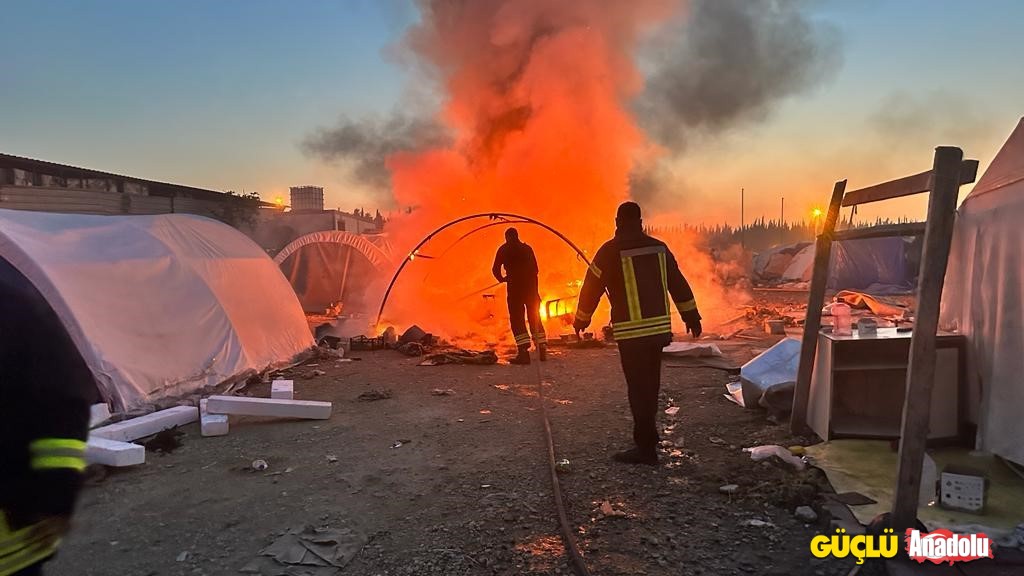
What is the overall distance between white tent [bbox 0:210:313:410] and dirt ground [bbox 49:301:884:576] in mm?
1367

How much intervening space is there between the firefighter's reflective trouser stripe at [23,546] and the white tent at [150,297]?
5.91 m

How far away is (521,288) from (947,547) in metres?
7.26

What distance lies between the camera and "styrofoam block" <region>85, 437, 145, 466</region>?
17.0 ft

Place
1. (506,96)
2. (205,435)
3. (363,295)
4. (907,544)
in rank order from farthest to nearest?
(363,295) < (506,96) < (205,435) < (907,544)

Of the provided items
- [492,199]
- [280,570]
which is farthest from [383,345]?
[280,570]

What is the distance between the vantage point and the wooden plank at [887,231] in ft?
13.7

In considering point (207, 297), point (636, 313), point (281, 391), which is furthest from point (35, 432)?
point (207, 297)

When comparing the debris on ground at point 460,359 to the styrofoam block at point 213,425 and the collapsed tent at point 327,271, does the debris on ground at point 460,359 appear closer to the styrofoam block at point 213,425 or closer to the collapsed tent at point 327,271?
the styrofoam block at point 213,425

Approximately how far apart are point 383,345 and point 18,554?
33.3 ft

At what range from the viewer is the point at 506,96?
14.6m

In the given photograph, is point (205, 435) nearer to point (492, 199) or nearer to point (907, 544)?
point (907, 544)

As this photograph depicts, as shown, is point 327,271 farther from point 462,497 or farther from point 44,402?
point 44,402

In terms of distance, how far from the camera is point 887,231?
4633 mm

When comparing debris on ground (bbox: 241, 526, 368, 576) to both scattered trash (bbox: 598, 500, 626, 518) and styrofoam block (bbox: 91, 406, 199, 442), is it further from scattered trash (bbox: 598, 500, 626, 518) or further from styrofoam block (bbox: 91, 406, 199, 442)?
styrofoam block (bbox: 91, 406, 199, 442)
